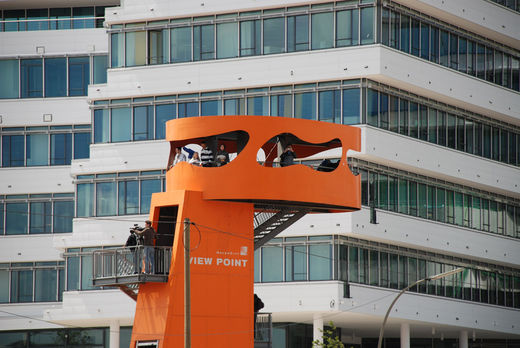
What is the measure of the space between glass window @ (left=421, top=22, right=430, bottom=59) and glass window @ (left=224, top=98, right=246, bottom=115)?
9821mm

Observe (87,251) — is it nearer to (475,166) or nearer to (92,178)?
(92,178)

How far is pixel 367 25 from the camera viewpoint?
63.2m

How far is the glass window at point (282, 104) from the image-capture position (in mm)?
64125

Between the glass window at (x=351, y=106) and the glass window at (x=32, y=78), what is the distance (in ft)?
66.1

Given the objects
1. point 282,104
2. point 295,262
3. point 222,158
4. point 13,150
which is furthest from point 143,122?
point 222,158

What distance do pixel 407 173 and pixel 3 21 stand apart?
26180 mm

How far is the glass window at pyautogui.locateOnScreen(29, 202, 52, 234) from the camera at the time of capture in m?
73.8

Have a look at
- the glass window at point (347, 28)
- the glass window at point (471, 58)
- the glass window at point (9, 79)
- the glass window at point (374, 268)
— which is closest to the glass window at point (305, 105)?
the glass window at point (347, 28)

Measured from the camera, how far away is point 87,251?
6750 centimetres

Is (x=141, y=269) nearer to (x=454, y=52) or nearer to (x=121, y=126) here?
(x=121, y=126)

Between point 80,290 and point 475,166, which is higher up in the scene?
point 475,166

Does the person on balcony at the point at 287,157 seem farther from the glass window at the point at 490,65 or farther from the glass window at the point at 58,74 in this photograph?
the glass window at the point at 58,74

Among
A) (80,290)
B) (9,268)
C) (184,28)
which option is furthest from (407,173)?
(9,268)

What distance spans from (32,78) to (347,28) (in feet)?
67.4
